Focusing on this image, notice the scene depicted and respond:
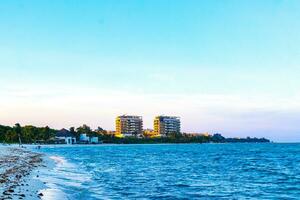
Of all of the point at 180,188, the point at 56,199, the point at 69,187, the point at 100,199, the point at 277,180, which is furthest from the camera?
the point at 277,180

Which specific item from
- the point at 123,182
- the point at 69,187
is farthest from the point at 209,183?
the point at 69,187

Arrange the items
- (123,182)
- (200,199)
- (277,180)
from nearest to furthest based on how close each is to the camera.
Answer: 1. (200,199)
2. (123,182)
3. (277,180)

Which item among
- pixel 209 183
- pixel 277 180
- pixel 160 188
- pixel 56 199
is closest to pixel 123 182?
pixel 160 188

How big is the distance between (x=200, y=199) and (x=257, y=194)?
6.50 m

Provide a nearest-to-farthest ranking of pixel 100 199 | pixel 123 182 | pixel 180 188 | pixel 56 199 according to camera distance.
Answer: pixel 56 199, pixel 100 199, pixel 180 188, pixel 123 182

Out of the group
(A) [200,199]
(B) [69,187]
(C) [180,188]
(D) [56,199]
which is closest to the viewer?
(D) [56,199]

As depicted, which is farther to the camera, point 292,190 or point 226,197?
point 292,190

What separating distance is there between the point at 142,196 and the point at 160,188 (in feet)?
17.3

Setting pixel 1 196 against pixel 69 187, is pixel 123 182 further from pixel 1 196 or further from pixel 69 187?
pixel 1 196

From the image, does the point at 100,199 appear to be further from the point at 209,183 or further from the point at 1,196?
the point at 209,183

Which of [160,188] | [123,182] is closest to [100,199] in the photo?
[160,188]

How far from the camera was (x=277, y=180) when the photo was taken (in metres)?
45.3

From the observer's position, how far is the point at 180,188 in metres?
35.2

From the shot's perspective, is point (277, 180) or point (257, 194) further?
point (277, 180)
